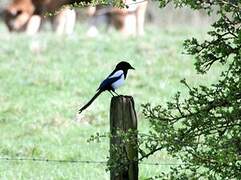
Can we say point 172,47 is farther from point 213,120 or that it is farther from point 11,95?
point 213,120

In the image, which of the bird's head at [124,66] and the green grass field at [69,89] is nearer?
the bird's head at [124,66]

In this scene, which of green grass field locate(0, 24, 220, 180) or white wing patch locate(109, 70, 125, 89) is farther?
green grass field locate(0, 24, 220, 180)

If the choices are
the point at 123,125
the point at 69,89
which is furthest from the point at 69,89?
the point at 123,125

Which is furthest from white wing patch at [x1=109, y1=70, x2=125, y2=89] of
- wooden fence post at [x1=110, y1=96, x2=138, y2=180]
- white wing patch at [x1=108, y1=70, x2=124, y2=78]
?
wooden fence post at [x1=110, y1=96, x2=138, y2=180]

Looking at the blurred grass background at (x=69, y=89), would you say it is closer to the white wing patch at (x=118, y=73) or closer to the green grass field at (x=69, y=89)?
the green grass field at (x=69, y=89)

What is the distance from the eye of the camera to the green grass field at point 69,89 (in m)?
9.14

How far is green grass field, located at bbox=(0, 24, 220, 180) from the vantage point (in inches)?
360

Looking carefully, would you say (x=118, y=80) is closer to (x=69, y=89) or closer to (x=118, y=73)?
(x=118, y=73)

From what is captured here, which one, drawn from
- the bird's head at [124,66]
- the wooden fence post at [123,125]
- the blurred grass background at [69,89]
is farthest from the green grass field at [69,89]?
the wooden fence post at [123,125]

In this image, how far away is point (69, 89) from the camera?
1348cm

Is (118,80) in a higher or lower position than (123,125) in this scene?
higher

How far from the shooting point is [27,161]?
8992 mm

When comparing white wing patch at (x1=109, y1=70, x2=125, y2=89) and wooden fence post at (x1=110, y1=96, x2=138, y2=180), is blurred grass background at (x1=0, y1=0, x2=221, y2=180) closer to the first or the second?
white wing patch at (x1=109, y1=70, x2=125, y2=89)

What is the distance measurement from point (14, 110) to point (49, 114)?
0.61m
